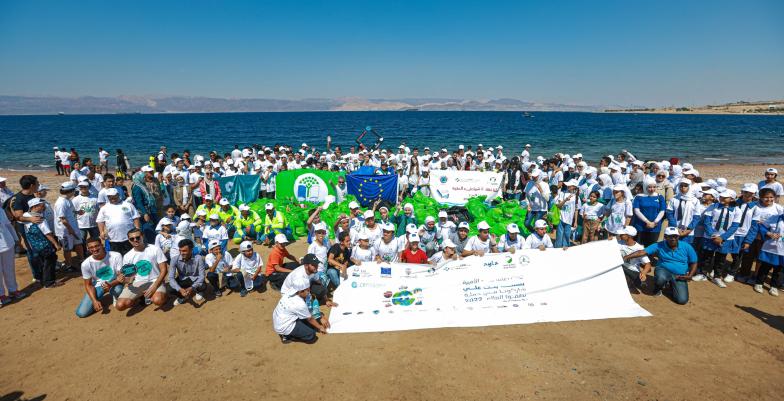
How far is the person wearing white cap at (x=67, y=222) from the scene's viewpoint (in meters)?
7.80

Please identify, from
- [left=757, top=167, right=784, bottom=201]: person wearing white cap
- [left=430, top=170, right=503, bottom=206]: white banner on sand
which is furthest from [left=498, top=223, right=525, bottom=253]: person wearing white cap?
[left=757, top=167, right=784, bottom=201]: person wearing white cap

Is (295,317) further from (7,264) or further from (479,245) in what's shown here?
(7,264)

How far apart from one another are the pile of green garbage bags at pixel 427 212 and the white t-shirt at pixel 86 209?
368 centimetres

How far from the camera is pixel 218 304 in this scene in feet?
23.4

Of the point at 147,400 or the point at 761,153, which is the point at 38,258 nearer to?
the point at 147,400

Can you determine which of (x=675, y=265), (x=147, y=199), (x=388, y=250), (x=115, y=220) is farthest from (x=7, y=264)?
(x=675, y=265)

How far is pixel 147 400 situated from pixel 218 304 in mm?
2501

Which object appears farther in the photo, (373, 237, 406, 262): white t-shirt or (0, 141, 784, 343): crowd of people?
(373, 237, 406, 262): white t-shirt

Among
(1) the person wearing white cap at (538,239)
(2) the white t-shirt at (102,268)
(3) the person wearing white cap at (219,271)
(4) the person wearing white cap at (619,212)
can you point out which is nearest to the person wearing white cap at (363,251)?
(3) the person wearing white cap at (219,271)

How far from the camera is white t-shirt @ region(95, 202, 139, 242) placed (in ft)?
25.7

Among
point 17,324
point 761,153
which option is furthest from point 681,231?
point 761,153

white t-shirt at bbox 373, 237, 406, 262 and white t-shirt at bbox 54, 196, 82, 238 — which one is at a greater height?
white t-shirt at bbox 54, 196, 82, 238

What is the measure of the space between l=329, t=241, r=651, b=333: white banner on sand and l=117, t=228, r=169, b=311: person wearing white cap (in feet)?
10.6

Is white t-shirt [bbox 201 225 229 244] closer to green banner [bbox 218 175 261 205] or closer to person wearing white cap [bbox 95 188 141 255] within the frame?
person wearing white cap [bbox 95 188 141 255]
